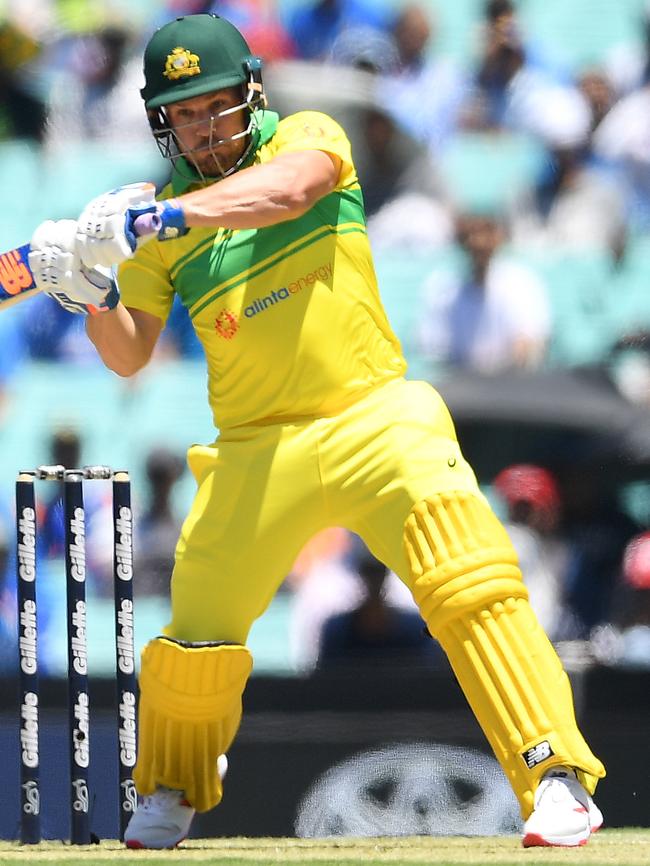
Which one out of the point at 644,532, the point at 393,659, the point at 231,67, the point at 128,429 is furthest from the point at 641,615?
the point at 231,67

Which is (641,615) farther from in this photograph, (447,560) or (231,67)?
(231,67)

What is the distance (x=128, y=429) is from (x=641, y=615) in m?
1.56

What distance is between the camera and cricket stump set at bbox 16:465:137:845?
3791mm

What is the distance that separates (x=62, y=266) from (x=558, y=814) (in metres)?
1.39

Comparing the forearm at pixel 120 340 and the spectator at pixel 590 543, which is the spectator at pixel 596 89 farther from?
the forearm at pixel 120 340

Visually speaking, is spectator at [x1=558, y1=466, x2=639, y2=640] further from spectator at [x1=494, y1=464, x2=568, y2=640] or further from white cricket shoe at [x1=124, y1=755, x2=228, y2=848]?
white cricket shoe at [x1=124, y1=755, x2=228, y2=848]

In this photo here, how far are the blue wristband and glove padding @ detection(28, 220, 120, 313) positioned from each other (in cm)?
17

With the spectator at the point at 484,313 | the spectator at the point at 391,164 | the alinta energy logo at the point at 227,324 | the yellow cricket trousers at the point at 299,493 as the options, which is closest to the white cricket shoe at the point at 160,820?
the yellow cricket trousers at the point at 299,493

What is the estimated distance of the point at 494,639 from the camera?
3.19 metres

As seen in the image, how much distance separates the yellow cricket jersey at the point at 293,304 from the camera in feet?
11.0

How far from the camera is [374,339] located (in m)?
3.42

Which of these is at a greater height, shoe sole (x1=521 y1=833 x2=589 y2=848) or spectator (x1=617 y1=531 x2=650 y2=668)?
shoe sole (x1=521 y1=833 x2=589 y2=848)

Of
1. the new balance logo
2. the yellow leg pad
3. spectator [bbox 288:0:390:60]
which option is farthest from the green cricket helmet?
spectator [bbox 288:0:390:60]

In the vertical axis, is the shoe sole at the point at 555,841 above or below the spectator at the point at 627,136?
below
